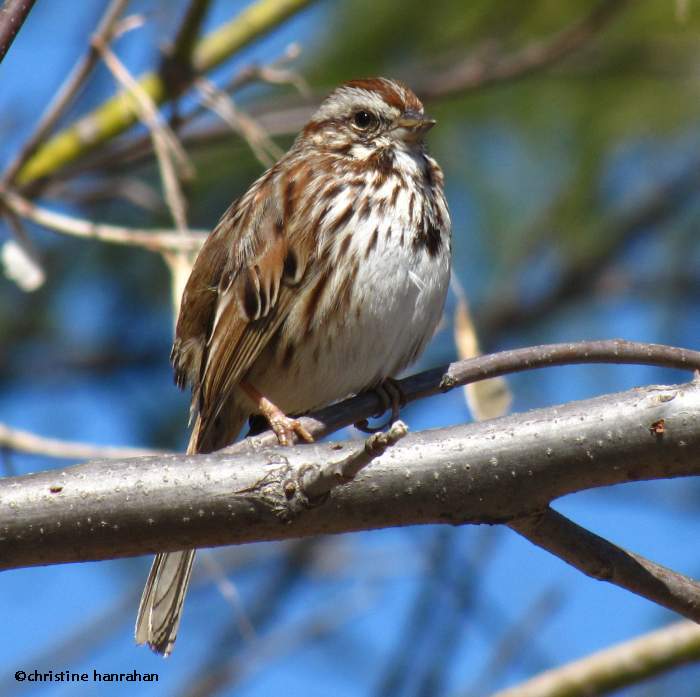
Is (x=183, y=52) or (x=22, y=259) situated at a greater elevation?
(x=183, y=52)

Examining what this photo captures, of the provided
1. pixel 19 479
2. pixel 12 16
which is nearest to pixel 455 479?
pixel 19 479

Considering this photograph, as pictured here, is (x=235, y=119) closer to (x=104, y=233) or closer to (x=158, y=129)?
(x=158, y=129)

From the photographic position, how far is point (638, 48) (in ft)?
16.4

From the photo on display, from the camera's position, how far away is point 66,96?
11.5ft

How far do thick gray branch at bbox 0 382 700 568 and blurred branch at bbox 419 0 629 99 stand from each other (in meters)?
2.04

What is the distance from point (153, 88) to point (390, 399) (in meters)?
1.35

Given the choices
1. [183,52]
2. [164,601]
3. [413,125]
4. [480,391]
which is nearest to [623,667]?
[480,391]

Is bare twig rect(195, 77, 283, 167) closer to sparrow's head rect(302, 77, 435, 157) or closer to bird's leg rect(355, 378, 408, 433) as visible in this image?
sparrow's head rect(302, 77, 435, 157)

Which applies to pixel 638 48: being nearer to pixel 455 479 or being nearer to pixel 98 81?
→ pixel 98 81

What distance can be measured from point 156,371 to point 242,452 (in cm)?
318

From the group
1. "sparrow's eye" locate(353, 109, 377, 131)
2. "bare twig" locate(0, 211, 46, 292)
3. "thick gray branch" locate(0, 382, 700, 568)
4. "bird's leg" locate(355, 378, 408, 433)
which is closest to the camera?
"thick gray branch" locate(0, 382, 700, 568)

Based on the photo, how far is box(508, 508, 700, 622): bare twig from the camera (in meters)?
2.22

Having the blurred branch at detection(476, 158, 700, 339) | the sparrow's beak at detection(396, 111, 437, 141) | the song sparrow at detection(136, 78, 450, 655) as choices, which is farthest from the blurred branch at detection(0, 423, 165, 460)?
the blurred branch at detection(476, 158, 700, 339)

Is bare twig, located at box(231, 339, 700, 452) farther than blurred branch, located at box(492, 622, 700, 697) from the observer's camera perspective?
No
